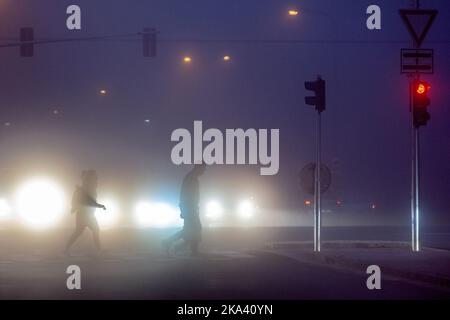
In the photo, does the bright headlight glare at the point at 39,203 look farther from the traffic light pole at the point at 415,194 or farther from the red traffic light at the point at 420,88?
the red traffic light at the point at 420,88

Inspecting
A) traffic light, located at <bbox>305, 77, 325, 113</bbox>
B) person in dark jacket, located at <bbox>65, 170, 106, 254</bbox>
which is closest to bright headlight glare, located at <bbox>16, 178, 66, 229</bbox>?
person in dark jacket, located at <bbox>65, 170, 106, 254</bbox>

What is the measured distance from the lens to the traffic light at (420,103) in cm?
2389

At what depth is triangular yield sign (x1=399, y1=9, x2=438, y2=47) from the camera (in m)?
23.1

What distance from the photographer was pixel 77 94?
85.2 m

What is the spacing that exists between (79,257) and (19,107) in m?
60.8

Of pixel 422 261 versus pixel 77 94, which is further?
pixel 77 94

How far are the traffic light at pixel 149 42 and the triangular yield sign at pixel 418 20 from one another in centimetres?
1491

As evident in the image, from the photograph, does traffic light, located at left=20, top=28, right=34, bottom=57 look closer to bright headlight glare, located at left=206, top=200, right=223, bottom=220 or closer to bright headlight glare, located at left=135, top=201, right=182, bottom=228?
bright headlight glare, located at left=135, top=201, right=182, bottom=228

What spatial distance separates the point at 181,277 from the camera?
17.7m

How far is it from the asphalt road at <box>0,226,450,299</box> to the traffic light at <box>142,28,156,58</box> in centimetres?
1152

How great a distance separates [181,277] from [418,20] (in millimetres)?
8520

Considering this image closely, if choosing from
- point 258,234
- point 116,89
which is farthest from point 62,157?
point 258,234

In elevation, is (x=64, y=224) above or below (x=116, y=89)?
below
